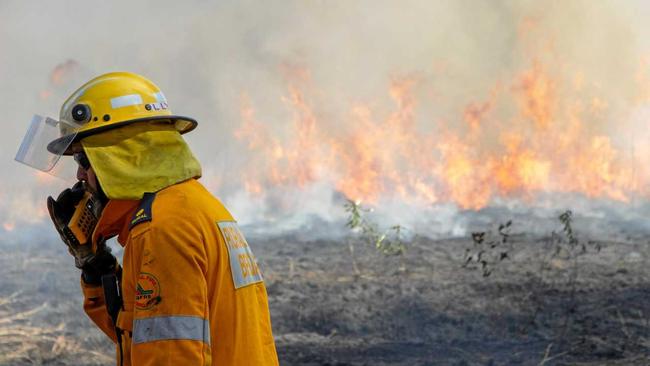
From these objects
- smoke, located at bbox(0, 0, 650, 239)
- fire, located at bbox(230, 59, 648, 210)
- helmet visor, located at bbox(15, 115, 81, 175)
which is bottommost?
helmet visor, located at bbox(15, 115, 81, 175)

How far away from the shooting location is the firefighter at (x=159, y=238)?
2289 mm

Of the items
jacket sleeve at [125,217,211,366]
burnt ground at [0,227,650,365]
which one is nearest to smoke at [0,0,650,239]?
burnt ground at [0,227,650,365]

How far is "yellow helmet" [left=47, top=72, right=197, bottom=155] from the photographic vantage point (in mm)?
2547

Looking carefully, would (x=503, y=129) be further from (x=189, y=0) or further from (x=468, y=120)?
(x=189, y=0)

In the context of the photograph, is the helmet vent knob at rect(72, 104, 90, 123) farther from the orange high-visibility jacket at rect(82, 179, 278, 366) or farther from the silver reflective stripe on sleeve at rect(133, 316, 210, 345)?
the silver reflective stripe on sleeve at rect(133, 316, 210, 345)

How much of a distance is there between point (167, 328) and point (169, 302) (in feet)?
0.23

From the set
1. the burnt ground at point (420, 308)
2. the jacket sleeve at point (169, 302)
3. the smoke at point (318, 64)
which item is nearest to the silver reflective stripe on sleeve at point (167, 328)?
the jacket sleeve at point (169, 302)

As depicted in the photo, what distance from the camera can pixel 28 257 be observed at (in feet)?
33.9

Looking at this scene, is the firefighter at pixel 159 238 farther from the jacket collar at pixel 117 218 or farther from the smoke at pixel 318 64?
the smoke at pixel 318 64

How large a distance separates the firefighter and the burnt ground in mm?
4220

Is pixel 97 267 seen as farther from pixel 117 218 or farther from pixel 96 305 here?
pixel 117 218

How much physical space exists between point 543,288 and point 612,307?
0.78 metres

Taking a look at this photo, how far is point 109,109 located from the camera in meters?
2.57

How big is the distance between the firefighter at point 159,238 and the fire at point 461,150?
10213 millimetres
